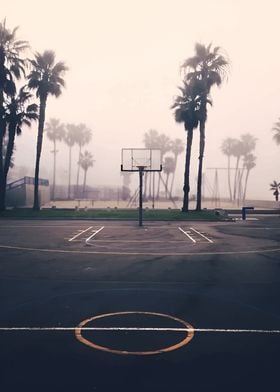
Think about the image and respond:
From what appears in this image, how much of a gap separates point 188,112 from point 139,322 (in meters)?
35.1

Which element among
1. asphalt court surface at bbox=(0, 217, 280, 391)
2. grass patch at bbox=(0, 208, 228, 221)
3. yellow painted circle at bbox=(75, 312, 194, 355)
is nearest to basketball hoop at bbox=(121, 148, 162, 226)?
grass patch at bbox=(0, 208, 228, 221)

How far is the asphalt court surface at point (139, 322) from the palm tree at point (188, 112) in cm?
2566

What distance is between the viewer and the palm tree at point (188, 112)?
4000 cm

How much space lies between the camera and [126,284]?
10.5 m

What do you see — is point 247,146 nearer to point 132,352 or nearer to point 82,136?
point 82,136

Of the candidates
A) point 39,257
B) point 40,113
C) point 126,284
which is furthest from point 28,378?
point 40,113

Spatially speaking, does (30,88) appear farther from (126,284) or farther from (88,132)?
(88,132)

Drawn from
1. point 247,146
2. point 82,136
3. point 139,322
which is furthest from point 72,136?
point 139,322

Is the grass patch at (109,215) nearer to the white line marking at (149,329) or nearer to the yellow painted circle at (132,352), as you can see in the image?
the yellow painted circle at (132,352)

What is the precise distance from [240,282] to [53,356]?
21.6 ft

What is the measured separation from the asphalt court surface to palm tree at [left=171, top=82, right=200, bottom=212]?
84.2 feet

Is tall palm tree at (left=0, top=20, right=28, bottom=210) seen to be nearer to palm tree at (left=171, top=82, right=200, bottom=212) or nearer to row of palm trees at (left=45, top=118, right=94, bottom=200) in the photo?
palm tree at (left=171, top=82, right=200, bottom=212)

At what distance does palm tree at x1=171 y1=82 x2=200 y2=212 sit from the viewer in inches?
1575

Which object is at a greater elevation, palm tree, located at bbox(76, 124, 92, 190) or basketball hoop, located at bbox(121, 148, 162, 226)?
palm tree, located at bbox(76, 124, 92, 190)
